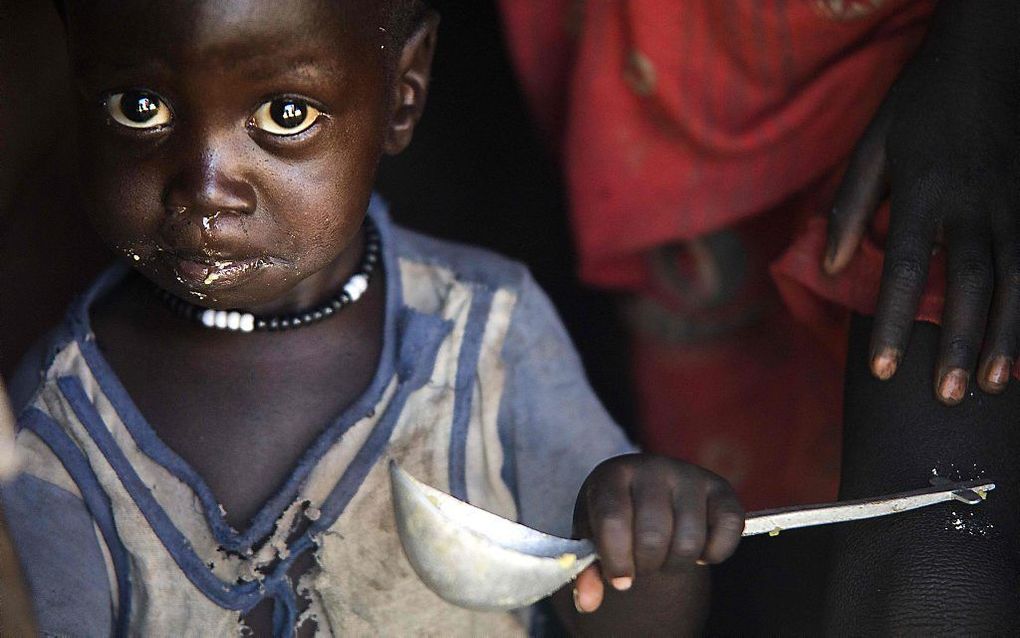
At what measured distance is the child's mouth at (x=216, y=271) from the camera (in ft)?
3.09

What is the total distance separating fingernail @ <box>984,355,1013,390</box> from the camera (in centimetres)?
94

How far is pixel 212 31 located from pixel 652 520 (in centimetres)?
51

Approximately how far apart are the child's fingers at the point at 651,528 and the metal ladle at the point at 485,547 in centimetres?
4

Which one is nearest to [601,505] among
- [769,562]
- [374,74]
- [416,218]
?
[374,74]

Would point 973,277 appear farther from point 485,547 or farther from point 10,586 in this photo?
point 10,586

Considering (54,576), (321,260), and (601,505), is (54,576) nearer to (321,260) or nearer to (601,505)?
(321,260)

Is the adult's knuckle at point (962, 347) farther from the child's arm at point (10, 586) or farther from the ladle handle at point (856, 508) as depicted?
the child's arm at point (10, 586)

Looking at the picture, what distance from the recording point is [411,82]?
1102mm

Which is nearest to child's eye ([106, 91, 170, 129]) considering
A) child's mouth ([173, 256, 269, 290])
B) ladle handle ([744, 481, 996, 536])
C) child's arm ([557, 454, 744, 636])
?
child's mouth ([173, 256, 269, 290])

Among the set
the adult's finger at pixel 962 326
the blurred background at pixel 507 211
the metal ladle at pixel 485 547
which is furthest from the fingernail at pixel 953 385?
the blurred background at pixel 507 211

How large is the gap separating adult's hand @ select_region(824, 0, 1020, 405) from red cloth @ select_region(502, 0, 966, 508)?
0.07 m

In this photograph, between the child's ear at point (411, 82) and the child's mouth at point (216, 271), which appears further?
the child's ear at point (411, 82)

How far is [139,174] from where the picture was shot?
36.6 inches

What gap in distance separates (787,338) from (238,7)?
0.92m
